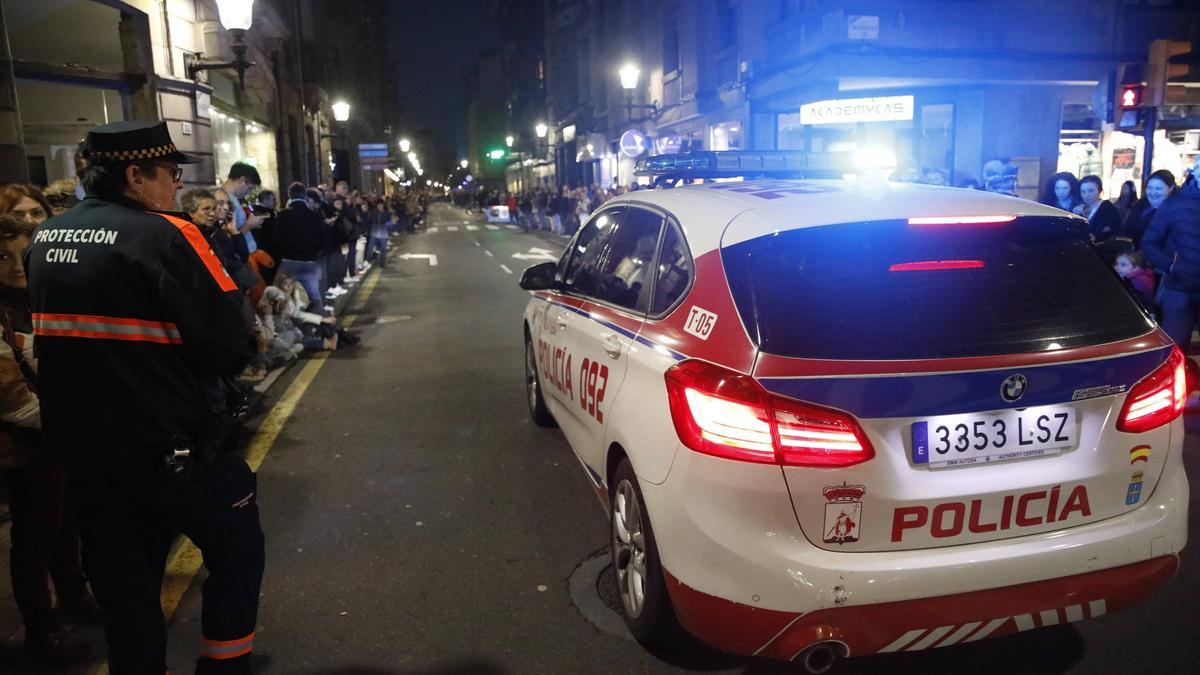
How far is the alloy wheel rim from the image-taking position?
3.12 m

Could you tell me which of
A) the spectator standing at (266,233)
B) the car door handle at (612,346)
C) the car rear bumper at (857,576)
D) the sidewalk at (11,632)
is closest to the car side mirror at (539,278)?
the car door handle at (612,346)

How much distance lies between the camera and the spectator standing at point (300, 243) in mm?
10039

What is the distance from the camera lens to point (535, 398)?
20.0 feet

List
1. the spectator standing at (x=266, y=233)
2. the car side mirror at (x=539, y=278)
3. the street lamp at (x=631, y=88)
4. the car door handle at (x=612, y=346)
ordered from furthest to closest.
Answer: the street lamp at (x=631, y=88) → the spectator standing at (x=266, y=233) → the car side mirror at (x=539, y=278) → the car door handle at (x=612, y=346)

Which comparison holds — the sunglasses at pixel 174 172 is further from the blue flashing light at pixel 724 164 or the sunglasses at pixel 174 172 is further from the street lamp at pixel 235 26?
the street lamp at pixel 235 26

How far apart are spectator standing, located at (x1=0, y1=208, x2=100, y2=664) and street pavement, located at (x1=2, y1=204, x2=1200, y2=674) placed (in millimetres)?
446

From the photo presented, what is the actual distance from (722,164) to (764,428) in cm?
327

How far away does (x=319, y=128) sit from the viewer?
30797 mm

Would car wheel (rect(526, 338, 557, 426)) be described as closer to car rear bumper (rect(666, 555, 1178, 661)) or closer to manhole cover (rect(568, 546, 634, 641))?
manhole cover (rect(568, 546, 634, 641))

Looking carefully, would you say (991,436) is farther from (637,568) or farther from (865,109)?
(865,109)

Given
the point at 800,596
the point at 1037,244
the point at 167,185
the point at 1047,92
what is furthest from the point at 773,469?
the point at 1047,92

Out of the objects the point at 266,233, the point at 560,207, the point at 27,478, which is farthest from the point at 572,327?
Answer: the point at 560,207

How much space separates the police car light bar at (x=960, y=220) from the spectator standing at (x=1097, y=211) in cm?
749

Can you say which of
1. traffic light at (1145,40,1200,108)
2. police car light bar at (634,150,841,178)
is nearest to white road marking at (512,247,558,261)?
traffic light at (1145,40,1200,108)
